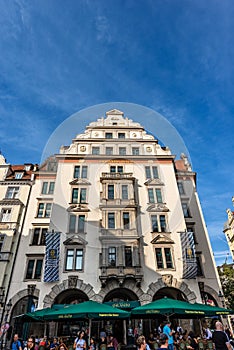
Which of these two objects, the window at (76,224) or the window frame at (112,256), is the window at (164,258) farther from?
the window at (76,224)

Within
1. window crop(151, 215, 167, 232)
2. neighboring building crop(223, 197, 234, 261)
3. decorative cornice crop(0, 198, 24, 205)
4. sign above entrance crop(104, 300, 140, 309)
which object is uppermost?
neighboring building crop(223, 197, 234, 261)

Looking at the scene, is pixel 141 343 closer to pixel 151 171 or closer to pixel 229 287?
pixel 151 171

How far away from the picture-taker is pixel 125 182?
70.5 ft

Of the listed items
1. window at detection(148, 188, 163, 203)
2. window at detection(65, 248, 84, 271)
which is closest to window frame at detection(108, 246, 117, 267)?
window at detection(65, 248, 84, 271)

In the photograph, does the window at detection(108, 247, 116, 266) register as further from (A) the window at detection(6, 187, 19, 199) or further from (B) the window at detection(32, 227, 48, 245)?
(A) the window at detection(6, 187, 19, 199)

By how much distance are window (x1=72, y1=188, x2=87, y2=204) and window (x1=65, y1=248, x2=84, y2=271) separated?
4199 millimetres

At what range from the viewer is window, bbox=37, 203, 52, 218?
72.8ft

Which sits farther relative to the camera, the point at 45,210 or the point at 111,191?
the point at 45,210

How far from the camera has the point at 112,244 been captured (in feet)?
62.4

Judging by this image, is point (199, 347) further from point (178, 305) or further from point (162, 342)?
point (162, 342)

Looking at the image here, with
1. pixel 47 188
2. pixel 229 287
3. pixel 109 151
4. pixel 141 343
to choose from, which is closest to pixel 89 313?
pixel 141 343

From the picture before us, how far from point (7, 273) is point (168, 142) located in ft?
59.7

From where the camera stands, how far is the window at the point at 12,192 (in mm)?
23500

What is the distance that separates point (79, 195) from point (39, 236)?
5.12m
